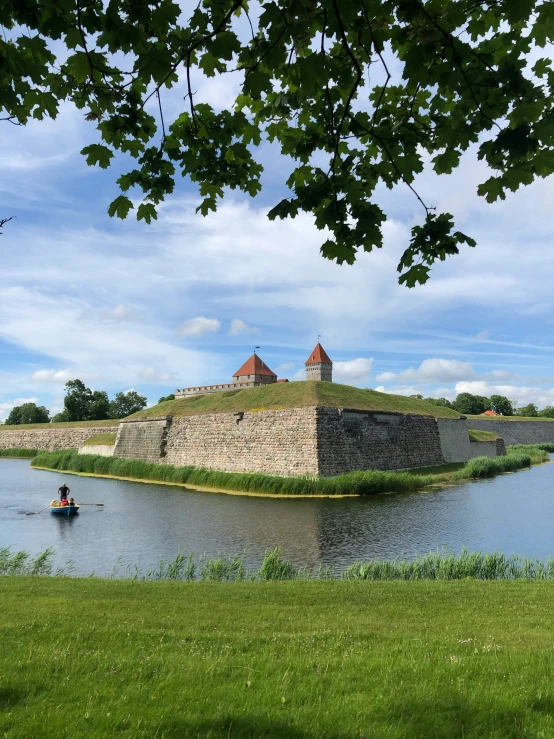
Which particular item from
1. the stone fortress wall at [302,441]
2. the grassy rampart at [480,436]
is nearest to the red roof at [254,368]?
the stone fortress wall at [302,441]

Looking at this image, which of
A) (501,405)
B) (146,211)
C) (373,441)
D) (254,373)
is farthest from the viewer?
(501,405)

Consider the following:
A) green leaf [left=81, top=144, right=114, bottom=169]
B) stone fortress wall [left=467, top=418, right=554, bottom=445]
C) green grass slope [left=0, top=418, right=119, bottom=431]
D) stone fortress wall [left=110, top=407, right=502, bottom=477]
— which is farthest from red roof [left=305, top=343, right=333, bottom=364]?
green leaf [left=81, top=144, right=114, bottom=169]

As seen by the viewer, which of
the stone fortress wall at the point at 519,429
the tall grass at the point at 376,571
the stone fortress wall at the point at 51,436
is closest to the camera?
the tall grass at the point at 376,571

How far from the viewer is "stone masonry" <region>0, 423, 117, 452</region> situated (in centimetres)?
5166

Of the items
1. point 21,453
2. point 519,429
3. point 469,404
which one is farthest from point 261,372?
point 469,404

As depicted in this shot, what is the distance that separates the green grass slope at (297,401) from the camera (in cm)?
2847

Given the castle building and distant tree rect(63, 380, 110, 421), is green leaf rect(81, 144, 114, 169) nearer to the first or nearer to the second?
the castle building

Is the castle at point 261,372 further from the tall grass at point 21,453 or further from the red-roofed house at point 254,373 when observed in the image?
the tall grass at point 21,453

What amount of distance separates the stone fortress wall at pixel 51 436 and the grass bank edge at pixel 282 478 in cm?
1470

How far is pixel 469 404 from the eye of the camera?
92.8 meters

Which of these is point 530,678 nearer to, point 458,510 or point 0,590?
point 0,590

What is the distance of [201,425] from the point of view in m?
32.3

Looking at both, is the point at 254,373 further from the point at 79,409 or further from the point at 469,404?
the point at 469,404

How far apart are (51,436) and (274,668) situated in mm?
57066
